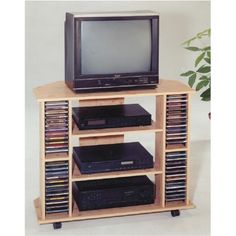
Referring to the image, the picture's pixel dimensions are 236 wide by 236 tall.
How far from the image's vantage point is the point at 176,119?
9.68ft

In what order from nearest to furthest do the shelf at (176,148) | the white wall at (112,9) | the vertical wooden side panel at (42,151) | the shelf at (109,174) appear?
1. the vertical wooden side panel at (42,151)
2. the shelf at (109,174)
3. the shelf at (176,148)
4. the white wall at (112,9)

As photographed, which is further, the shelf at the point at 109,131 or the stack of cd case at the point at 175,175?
the stack of cd case at the point at 175,175

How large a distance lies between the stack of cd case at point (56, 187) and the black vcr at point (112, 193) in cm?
9

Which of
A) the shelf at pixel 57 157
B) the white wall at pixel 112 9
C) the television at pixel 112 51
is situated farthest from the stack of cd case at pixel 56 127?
the white wall at pixel 112 9

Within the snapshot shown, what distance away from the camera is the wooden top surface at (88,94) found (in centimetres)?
275

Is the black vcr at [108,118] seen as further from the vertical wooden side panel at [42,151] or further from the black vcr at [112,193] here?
the black vcr at [112,193]

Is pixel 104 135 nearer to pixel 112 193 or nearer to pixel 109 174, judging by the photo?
pixel 109 174

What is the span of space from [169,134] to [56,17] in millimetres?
1618

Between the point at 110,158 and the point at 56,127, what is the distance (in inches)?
13.2

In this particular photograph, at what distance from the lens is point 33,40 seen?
417cm

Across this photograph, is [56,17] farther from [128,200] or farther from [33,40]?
[128,200]

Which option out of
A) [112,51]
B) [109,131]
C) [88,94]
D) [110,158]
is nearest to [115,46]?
[112,51]

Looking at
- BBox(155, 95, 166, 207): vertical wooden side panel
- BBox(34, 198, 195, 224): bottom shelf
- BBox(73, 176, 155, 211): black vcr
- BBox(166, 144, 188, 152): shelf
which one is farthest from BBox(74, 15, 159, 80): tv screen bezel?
BBox(34, 198, 195, 224): bottom shelf
